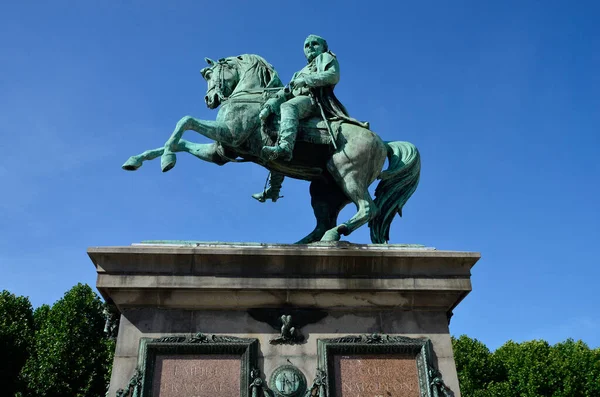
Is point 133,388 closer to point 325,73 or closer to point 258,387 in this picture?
point 258,387

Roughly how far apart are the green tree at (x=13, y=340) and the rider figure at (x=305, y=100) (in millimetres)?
19342

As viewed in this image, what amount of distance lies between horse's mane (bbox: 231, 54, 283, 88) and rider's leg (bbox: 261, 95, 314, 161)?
0.97 metres

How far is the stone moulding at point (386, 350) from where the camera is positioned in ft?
25.4

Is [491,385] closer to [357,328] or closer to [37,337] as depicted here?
[37,337]

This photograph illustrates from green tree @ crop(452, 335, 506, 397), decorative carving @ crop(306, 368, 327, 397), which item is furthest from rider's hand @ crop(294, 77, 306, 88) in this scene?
green tree @ crop(452, 335, 506, 397)

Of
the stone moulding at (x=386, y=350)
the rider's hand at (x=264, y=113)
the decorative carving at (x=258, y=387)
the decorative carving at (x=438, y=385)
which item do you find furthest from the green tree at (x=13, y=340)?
the decorative carving at (x=438, y=385)

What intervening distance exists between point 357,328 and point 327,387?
99cm

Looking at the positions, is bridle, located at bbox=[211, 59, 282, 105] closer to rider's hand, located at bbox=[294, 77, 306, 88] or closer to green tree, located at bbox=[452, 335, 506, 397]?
rider's hand, located at bbox=[294, 77, 306, 88]

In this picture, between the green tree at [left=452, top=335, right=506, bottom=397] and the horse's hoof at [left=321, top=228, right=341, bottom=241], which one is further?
the green tree at [left=452, top=335, right=506, bottom=397]

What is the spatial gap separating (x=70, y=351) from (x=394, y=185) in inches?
781

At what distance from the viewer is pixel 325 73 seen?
1048 centimetres

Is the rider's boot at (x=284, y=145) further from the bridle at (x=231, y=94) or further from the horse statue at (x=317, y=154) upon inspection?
the bridle at (x=231, y=94)

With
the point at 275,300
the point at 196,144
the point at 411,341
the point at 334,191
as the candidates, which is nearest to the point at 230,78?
the point at 196,144

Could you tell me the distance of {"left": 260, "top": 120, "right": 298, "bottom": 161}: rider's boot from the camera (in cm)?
939
